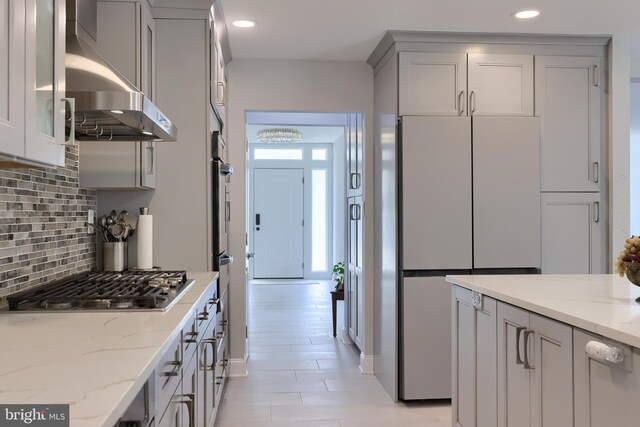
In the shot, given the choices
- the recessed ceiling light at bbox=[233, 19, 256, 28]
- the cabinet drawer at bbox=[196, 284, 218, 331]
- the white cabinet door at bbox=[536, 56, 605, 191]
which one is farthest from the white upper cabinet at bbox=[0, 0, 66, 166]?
the white cabinet door at bbox=[536, 56, 605, 191]

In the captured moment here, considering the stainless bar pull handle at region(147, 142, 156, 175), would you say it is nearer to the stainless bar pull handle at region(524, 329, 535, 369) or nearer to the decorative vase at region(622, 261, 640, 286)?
the stainless bar pull handle at region(524, 329, 535, 369)

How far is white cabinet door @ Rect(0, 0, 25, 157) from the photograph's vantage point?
1.29 meters

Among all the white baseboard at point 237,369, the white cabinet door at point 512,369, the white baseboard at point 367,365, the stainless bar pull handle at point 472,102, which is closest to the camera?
the white cabinet door at point 512,369

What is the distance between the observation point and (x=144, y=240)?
2883 mm

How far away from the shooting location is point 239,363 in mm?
4145

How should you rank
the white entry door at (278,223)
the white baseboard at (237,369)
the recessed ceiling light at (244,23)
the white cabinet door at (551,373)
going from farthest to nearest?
the white entry door at (278,223), the white baseboard at (237,369), the recessed ceiling light at (244,23), the white cabinet door at (551,373)

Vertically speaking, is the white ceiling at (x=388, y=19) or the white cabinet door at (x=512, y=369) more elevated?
the white ceiling at (x=388, y=19)

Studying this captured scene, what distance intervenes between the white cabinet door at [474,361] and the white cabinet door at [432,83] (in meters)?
1.38

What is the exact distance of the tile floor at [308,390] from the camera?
130 inches

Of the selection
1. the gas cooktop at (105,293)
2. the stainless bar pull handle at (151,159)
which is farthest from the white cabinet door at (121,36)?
the gas cooktop at (105,293)

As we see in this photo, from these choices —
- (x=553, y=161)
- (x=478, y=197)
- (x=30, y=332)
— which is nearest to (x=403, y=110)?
(x=478, y=197)

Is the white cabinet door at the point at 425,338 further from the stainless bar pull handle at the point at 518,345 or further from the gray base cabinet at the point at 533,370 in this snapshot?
the stainless bar pull handle at the point at 518,345

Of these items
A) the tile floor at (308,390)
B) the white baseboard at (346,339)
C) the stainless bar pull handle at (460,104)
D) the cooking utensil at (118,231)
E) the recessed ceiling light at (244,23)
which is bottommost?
the tile floor at (308,390)

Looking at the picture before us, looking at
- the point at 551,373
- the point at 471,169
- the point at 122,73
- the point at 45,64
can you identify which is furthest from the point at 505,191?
the point at 45,64
